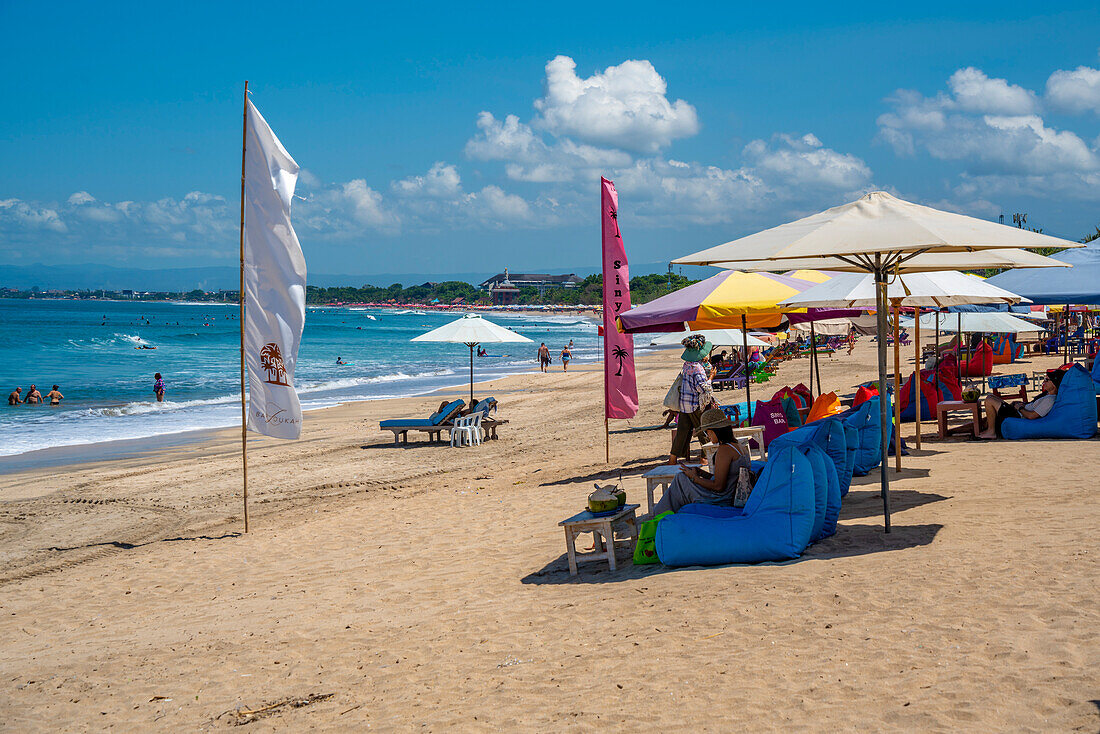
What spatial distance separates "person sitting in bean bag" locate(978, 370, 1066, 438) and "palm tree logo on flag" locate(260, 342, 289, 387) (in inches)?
332

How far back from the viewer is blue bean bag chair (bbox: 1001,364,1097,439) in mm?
9805

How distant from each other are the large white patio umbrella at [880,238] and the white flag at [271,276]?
13.3 ft

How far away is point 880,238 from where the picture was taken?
17.6ft

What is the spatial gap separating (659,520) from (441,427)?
29.4 feet

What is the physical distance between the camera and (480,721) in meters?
3.93

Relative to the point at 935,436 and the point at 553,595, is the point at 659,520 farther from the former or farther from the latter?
the point at 935,436

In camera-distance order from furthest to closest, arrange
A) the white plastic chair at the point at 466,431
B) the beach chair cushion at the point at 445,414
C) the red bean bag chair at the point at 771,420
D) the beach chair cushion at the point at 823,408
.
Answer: the beach chair cushion at the point at 445,414 → the white plastic chair at the point at 466,431 → the beach chair cushion at the point at 823,408 → the red bean bag chair at the point at 771,420

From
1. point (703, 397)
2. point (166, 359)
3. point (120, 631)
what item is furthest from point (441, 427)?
point (166, 359)

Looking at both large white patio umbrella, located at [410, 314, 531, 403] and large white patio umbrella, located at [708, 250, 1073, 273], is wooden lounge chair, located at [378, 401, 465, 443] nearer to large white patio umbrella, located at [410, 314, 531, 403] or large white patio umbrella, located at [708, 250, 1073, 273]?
large white patio umbrella, located at [410, 314, 531, 403]

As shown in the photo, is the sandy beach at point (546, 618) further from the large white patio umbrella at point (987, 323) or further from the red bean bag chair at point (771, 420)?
the large white patio umbrella at point (987, 323)

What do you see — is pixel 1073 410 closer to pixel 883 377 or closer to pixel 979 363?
pixel 883 377

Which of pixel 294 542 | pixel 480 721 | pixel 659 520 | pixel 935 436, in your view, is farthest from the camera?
pixel 935 436

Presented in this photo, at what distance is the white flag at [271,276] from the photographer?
27.5ft

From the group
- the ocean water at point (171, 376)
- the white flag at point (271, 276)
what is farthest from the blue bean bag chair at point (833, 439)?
the ocean water at point (171, 376)
